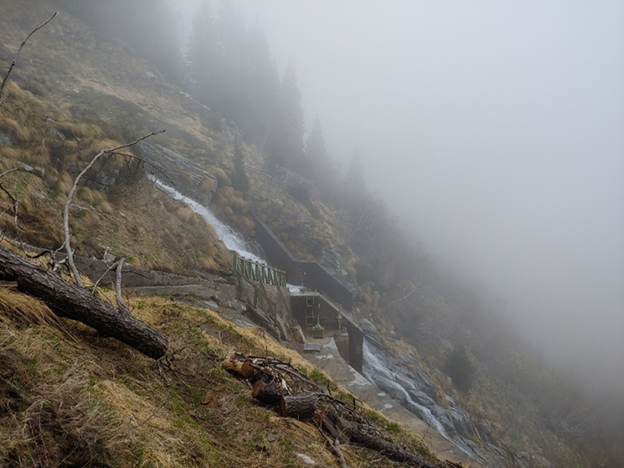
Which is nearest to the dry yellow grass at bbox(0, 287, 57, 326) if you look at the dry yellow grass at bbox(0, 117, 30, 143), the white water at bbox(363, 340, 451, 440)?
the dry yellow grass at bbox(0, 117, 30, 143)

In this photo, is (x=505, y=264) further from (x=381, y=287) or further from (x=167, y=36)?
(x=167, y=36)

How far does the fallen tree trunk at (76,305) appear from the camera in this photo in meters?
2.84

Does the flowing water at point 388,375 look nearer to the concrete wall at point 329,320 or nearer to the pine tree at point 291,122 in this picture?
the concrete wall at point 329,320

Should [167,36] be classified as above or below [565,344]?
above

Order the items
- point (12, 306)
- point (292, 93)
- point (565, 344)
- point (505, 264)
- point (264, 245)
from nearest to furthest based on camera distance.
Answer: point (12, 306) < point (264, 245) < point (292, 93) < point (565, 344) < point (505, 264)

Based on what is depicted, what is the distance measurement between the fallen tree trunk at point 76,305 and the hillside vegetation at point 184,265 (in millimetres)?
129

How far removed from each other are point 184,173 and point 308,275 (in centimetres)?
1070

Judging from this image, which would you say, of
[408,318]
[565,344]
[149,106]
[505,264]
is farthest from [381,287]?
[505,264]

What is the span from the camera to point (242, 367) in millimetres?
4266

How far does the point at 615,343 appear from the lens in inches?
2395

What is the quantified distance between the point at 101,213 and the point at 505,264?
7633 centimetres

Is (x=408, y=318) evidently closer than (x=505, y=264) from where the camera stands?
Yes

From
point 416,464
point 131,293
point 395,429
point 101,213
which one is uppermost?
point 416,464

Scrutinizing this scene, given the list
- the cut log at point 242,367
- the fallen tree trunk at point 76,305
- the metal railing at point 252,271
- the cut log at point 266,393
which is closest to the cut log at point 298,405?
the cut log at point 266,393
